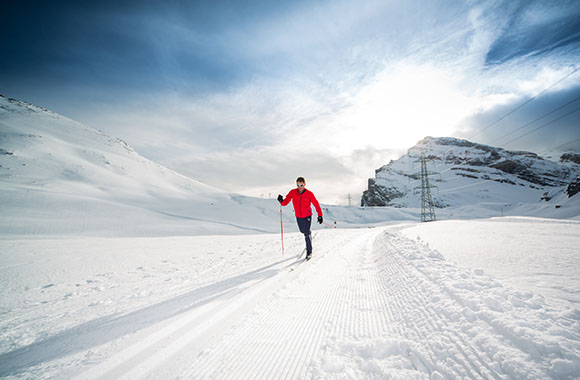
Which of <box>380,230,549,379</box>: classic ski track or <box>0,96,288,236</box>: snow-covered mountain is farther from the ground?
<box>0,96,288,236</box>: snow-covered mountain

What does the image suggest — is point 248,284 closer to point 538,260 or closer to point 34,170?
point 538,260

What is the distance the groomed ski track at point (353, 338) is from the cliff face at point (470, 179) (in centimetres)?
10687

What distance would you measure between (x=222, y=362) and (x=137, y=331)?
1.30m

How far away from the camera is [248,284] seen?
13.1 feet

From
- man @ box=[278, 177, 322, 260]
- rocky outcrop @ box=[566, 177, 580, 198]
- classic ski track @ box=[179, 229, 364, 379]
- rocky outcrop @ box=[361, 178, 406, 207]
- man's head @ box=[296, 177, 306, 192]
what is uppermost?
rocky outcrop @ box=[361, 178, 406, 207]

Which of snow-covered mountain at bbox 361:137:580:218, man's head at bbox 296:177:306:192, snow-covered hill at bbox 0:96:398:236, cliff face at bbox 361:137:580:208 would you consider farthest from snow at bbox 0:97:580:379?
cliff face at bbox 361:137:580:208

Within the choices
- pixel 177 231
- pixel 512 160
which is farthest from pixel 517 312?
pixel 512 160

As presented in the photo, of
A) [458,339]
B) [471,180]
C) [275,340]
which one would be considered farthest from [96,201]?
[471,180]

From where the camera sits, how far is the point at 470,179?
122m

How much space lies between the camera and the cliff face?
104m

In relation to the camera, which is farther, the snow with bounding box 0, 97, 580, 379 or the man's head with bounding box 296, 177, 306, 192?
the man's head with bounding box 296, 177, 306, 192

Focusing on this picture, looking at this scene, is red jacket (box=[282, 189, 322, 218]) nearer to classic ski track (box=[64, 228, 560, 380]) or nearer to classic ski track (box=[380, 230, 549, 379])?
classic ski track (box=[64, 228, 560, 380])

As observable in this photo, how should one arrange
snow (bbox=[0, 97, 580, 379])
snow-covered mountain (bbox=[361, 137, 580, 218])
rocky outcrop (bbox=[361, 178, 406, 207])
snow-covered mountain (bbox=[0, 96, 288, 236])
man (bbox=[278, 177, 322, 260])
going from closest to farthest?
1. snow (bbox=[0, 97, 580, 379])
2. man (bbox=[278, 177, 322, 260])
3. snow-covered mountain (bbox=[0, 96, 288, 236])
4. snow-covered mountain (bbox=[361, 137, 580, 218])
5. rocky outcrop (bbox=[361, 178, 406, 207])

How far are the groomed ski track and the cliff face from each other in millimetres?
106868
